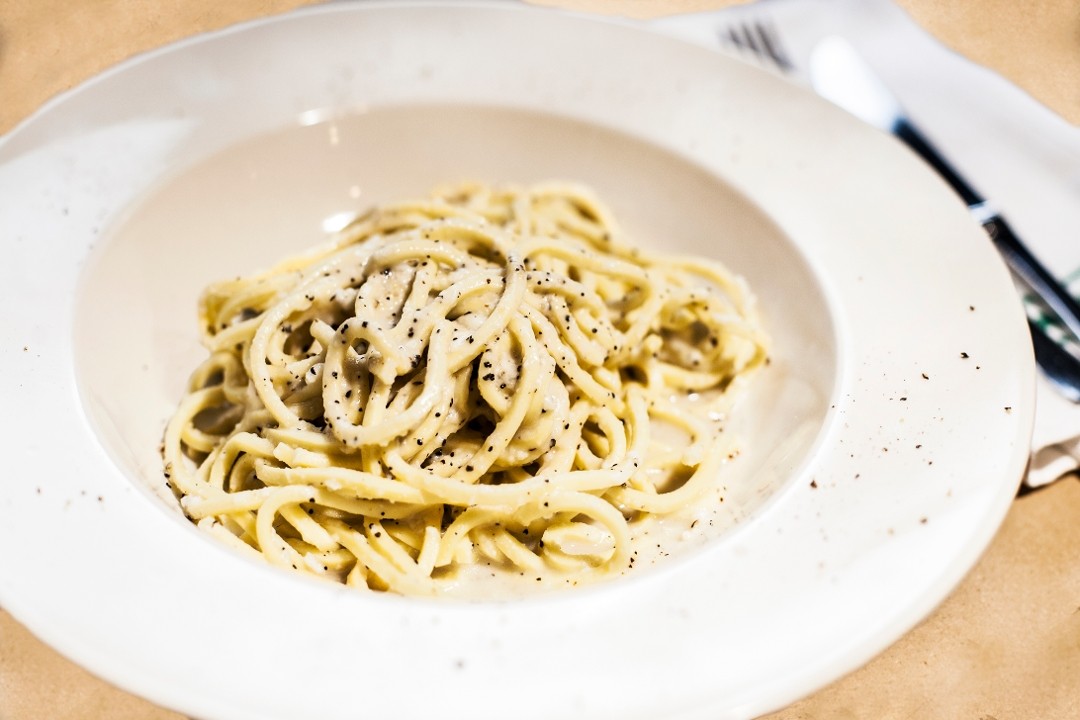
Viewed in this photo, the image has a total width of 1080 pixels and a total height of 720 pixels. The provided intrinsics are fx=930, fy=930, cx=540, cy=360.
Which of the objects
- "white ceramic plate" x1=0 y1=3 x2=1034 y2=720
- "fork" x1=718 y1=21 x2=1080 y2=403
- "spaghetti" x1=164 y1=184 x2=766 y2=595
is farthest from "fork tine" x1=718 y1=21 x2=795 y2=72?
"spaghetti" x1=164 y1=184 x2=766 y2=595

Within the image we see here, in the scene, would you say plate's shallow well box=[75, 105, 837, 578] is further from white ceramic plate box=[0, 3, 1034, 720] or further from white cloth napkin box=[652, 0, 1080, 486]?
white cloth napkin box=[652, 0, 1080, 486]

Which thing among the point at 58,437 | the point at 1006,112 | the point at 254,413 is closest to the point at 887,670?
the point at 254,413

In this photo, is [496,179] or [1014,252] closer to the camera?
[1014,252]

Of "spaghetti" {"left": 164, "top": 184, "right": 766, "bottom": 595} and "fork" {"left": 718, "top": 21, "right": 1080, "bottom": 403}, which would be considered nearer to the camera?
"spaghetti" {"left": 164, "top": 184, "right": 766, "bottom": 595}

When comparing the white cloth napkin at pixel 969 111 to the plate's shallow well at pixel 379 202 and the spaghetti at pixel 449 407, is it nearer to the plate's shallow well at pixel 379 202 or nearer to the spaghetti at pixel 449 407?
the plate's shallow well at pixel 379 202

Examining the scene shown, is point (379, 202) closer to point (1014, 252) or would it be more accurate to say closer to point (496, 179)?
point (496, 179)

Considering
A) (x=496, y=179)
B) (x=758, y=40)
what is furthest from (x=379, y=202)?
(x=758, y=40)

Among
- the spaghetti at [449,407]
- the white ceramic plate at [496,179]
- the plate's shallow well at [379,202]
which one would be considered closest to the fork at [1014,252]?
the white ceramic plate at [496,179]
